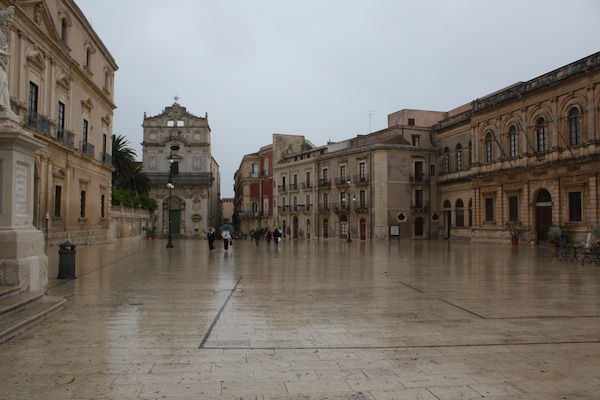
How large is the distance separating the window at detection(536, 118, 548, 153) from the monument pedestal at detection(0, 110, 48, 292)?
30.2 metres

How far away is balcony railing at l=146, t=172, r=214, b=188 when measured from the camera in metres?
59.5

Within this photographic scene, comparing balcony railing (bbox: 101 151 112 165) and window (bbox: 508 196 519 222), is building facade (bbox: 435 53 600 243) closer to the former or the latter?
window (bbox: 508 196 519 222)

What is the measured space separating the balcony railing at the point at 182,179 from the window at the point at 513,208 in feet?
123

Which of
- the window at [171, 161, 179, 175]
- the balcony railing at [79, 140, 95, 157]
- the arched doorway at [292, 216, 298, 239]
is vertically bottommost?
the arched doorway at [292, 216, 298, 239]

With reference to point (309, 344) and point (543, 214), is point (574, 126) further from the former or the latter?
point (309, 344)

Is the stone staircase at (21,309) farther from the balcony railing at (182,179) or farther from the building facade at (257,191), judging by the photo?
the building facade at (257,191)

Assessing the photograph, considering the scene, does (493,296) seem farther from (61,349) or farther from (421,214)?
(421,214)

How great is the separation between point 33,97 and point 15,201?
1650 cm

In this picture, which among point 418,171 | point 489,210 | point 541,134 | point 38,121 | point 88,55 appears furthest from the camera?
point 418,171

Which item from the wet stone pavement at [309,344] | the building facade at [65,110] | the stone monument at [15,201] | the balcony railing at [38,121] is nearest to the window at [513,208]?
the wet stone pavement at [309,344]

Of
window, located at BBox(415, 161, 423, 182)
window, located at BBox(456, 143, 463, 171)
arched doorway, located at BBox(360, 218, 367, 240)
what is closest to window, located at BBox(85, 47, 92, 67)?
arched doorway, located at BBox(360, 218, 367, 240)

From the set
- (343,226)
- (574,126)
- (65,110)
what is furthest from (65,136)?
(343,226)

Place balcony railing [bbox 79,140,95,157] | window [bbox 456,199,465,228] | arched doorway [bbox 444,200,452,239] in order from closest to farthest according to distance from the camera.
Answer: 1. balcony railing [bbox 79,140,95,157]
2. window [bbox 456,199,465,228]
3. arched doorway [bbox 444,200,452,239]

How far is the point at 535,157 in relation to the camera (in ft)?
101
